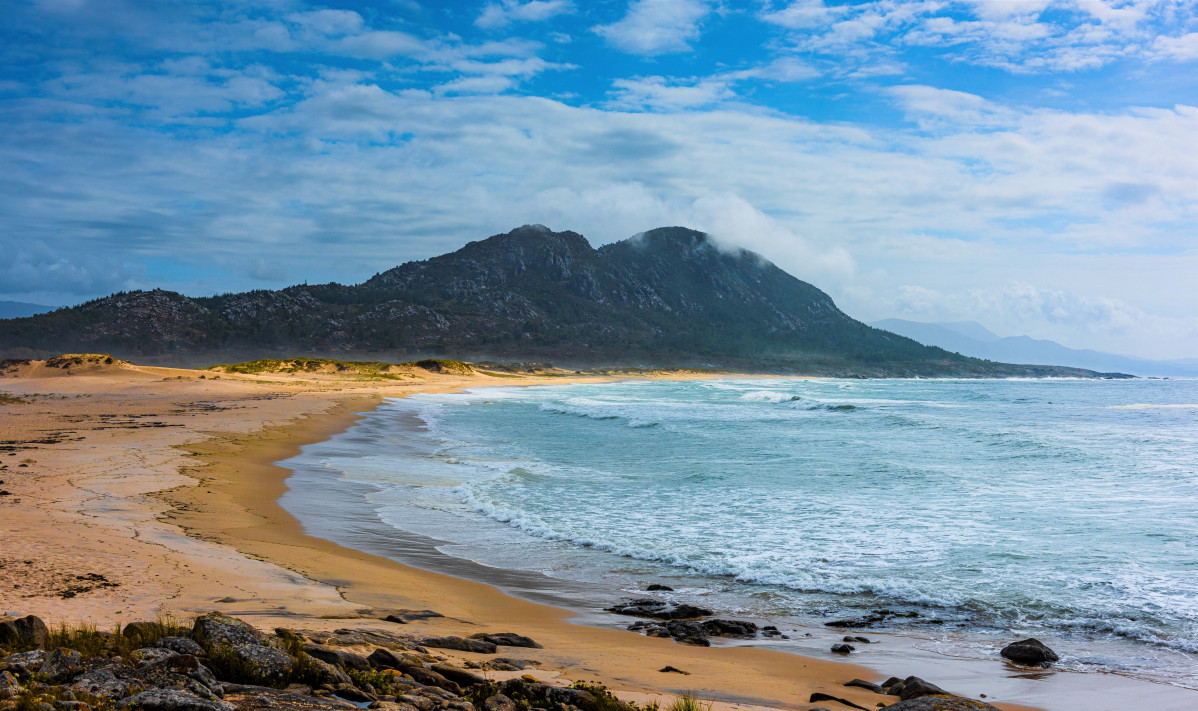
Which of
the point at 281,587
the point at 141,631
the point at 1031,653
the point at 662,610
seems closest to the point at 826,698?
the point at 1031,653

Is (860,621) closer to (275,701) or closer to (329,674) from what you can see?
(329,674)

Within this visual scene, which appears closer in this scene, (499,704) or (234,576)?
(499,704)

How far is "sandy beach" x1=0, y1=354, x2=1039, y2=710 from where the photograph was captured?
233 inches

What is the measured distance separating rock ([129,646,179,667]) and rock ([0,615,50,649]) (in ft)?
2.68

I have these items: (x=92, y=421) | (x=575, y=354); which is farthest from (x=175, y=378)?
(x=575, y=354)

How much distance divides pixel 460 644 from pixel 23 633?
319 cm

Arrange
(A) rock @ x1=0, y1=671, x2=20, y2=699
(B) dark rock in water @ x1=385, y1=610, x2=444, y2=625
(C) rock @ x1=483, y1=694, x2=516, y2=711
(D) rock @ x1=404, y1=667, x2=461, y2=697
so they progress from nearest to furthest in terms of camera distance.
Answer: (A) rock @ x1=0, y1=671, x2=20, y2=699 → (C) rock @ x1=483, y1=694, x2=516, y2=711 → (D) rock @ x1=404, y1=667, x2=461, y2=697 → (B) dark rock in water @ x1=385, y1=610, x2=444, y2=625

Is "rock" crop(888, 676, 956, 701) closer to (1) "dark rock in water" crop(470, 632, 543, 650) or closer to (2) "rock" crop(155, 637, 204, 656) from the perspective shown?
(1) "dark rock in water" crop(470, 632, 543, 650)

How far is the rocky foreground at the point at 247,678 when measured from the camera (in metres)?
3.97

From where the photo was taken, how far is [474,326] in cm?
14688

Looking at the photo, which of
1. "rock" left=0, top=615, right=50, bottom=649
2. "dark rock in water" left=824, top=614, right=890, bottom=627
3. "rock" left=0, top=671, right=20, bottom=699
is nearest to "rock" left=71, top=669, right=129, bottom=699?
"rock" left=0, top=671, right=20, bottom=699

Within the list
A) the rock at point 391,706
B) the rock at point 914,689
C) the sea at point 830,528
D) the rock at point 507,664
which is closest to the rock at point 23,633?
the rock at point 391,706

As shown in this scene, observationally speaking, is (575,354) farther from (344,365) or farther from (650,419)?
(650,419)

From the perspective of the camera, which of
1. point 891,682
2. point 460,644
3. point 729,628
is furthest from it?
point 729,628
